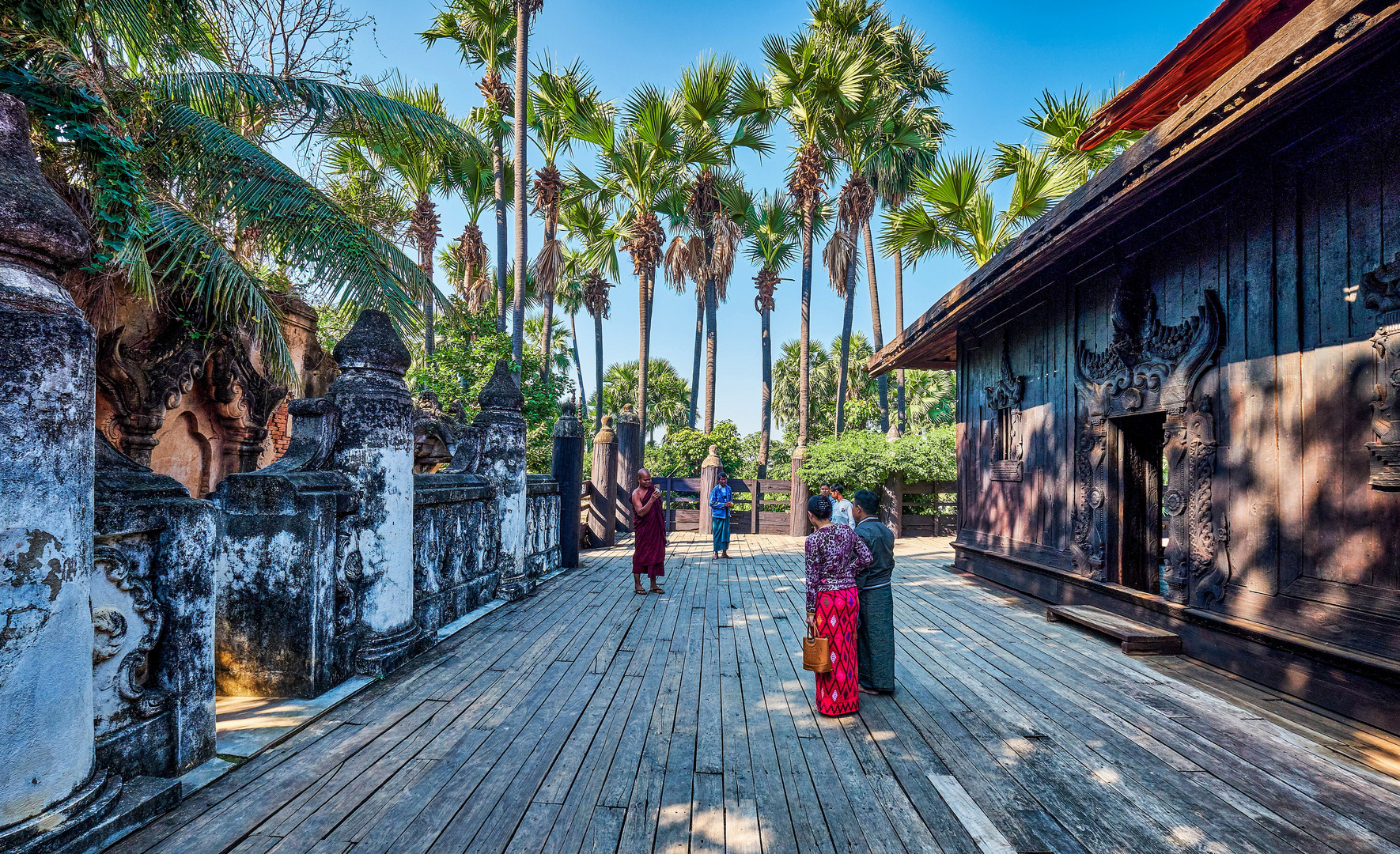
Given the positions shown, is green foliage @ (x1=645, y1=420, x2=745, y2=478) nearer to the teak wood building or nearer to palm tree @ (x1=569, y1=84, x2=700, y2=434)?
palm tree @ (x1=569, y1=84, x2=700, y2=434)

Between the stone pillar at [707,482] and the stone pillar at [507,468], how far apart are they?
7.33 m

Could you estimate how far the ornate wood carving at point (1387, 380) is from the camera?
366 cm

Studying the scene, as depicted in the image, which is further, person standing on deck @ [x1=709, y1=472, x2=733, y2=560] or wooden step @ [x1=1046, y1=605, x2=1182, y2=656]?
person standing on deck @ [x1=709, y1=472, x2=733, y2=560]

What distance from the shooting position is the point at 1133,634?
213 inches

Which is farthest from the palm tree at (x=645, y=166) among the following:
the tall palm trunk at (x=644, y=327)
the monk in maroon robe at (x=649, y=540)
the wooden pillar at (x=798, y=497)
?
the monk in maroon robe at (x=649, y=540)

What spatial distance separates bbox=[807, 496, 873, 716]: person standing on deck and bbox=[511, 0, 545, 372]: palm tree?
39.4 ft

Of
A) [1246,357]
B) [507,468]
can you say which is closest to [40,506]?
[507,468]

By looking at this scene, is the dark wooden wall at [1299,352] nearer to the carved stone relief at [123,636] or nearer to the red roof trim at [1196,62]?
the red roof trim at [1196,62]

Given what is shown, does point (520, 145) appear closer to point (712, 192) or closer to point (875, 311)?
point (712, 192)

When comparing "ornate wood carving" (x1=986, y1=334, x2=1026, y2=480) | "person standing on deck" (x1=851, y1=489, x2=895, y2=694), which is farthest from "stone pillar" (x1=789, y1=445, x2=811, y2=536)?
"person standing on deck" (x1=851, y1=489, x2=895, y2=694)

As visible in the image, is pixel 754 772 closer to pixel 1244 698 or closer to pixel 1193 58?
pixel 1244 698

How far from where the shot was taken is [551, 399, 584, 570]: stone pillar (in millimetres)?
10180

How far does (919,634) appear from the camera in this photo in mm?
6191

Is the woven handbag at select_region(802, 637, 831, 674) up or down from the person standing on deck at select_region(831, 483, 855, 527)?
down
